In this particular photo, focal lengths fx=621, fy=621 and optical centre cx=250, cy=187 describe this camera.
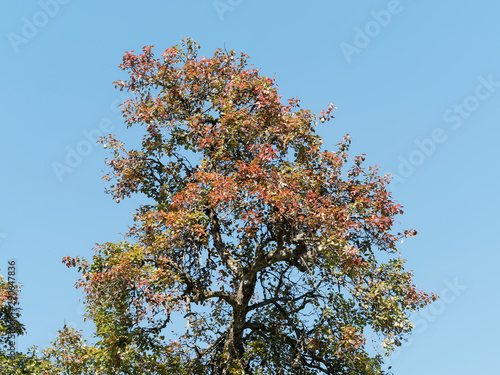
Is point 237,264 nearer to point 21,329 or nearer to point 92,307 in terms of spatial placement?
point 92,307

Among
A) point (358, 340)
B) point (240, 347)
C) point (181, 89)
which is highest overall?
point (181, 89)

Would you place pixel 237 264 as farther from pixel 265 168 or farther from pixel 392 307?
pixel 392 307

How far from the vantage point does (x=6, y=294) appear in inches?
846

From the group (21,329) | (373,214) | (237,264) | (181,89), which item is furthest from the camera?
(21,329)

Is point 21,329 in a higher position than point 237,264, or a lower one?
higher

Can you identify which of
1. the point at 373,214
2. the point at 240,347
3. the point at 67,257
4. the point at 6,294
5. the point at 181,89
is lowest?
the point at 240,347

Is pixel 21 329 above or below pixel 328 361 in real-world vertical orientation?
above

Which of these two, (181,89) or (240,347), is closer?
(240,347)

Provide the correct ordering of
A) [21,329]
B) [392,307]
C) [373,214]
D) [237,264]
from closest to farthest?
1. [392,307]
2. [373,214]
3. [237,264]
4. [21,329]

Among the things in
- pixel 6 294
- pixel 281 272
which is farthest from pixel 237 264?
pixel 6 294

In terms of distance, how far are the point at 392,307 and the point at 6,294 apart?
13.2 meters

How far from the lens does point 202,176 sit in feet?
58.6

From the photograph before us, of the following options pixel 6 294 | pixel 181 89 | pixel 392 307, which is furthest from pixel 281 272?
pixel 6 294

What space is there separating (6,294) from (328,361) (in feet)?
37.2
